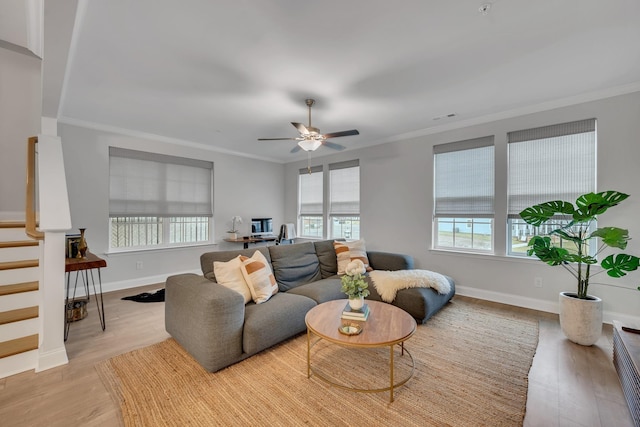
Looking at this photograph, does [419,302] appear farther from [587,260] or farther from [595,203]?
[595,203]

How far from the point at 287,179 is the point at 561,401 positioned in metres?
5.91

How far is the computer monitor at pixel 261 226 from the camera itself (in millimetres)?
5891

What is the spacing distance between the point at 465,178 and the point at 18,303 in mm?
5440

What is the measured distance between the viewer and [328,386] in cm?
192

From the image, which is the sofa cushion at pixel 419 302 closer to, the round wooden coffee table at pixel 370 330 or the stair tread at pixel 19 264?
the round wooden coffee table at pixel 370 330

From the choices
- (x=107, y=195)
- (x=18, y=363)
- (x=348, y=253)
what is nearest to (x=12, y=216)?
(x=107, y=195)

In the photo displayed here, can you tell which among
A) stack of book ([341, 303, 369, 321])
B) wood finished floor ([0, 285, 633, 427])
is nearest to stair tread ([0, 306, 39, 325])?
wood finished floor ([0, 285, 633, 427])

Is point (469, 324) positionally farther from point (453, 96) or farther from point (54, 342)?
point (54, 342)

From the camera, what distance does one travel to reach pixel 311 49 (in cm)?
225

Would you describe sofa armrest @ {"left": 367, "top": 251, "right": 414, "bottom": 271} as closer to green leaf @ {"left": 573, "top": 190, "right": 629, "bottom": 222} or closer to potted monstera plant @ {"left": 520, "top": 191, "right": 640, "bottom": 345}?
potted monstera plant @ {"left": 520, "top": 191, "right": 640, "bottom": 345}

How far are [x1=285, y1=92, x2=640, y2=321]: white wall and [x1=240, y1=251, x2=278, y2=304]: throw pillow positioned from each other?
283cm

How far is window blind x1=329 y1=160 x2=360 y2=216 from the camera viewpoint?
5406 millimetres

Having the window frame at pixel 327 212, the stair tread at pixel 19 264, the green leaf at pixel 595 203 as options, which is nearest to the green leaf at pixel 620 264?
the green leaf at pixel 595 203

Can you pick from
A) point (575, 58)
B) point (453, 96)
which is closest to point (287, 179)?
point (453, 96)
